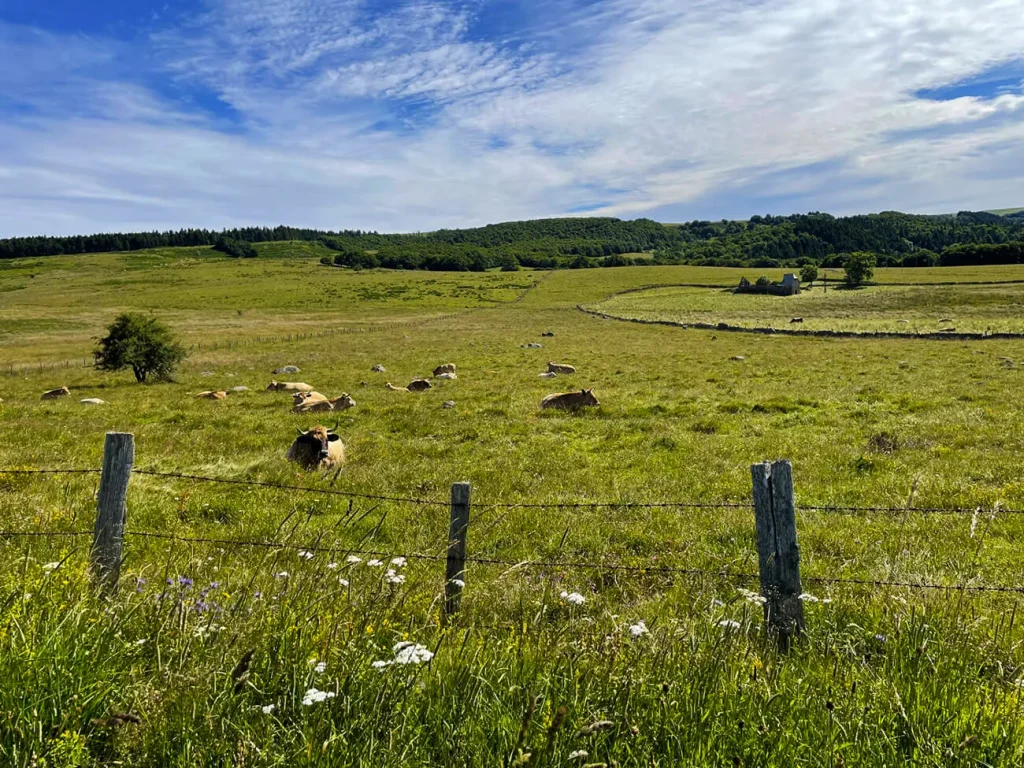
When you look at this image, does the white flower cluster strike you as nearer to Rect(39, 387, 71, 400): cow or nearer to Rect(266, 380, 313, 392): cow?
Rect(266, 380, 313, 392): cow

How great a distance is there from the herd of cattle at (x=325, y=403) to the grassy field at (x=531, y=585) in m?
0.58

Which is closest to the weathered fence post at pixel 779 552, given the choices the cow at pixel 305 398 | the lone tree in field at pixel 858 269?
the cow at pixel 305 398

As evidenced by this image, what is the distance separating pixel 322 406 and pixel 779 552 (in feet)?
58.1

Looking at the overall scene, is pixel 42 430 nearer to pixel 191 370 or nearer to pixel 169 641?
pixel 169 641

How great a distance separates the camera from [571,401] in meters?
20.1

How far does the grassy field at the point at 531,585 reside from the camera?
3.00 metres

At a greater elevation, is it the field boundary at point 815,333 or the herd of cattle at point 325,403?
the field boundary at point 815,333

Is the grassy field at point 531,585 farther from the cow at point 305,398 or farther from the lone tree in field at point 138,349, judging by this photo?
the lone tree in field at point 138,349

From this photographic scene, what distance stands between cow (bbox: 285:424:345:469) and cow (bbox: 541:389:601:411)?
8.56m

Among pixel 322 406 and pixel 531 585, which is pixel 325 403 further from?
pixel 531 585

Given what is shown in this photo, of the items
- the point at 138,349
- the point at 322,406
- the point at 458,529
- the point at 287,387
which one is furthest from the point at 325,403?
the point at 458,529

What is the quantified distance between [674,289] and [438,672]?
11672cm

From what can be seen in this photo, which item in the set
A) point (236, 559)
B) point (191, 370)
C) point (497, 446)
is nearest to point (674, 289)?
point (191, 370)

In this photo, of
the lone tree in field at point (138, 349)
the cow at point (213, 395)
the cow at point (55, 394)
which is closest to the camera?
the cow at point (213, 395)
